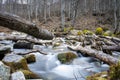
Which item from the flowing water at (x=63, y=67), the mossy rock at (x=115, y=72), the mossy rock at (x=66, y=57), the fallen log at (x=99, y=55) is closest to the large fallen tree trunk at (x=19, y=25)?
the mossy rock at (x=115, y=72)

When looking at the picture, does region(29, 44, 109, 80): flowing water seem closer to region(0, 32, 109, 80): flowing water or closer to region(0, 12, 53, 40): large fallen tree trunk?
region(0, 32, 109, 80): flowing water

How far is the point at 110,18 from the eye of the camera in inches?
1455

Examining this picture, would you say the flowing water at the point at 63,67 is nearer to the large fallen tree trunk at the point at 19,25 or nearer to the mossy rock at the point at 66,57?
the mossy rock at the point at 66,57

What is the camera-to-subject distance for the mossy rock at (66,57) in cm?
880

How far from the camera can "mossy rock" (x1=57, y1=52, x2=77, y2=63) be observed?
880 cm

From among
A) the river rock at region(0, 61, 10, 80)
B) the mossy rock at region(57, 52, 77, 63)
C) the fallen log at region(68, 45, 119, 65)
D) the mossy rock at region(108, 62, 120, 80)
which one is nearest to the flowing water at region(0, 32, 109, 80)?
the mossy rock at region(57, 52, 77, 63)

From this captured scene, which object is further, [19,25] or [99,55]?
[99,55]

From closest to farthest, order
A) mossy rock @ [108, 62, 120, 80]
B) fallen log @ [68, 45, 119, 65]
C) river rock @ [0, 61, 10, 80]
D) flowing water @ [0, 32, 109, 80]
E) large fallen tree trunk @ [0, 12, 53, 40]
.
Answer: large fallen tree trunk @ [0, 12, 53, 40]
mossy rock @ [108, 62, 120, 80]
river rock @ [0, 61, 10, 80]
fallen log @ [68, 45, 119, 65]
flowing water @ [0, 32, 109, 80]

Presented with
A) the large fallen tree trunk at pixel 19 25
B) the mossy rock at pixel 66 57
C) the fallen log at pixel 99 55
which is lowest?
Answer: the mossy rock at pixel 66 57

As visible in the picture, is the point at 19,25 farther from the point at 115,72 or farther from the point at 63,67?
the point at 63,67

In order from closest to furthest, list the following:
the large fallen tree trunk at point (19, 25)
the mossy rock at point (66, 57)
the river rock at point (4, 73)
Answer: the large fallen tree trunk at point (19, 25) < the river rock at point (4, 73) < the mossy rock at point (66, 57)

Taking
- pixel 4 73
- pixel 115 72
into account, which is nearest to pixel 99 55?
pixel 115 72

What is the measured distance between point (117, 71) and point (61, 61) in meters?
5.20

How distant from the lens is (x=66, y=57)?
8.88 meters
